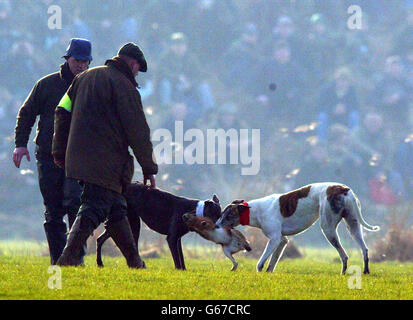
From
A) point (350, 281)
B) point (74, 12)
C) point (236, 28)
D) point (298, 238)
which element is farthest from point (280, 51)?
point (350, 281)

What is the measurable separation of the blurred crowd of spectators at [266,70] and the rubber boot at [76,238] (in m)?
27.0

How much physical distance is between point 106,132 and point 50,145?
1686mm

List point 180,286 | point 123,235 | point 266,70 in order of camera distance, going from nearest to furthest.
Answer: point 180,286, point 123,235, point 266,70

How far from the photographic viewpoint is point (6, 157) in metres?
35.6

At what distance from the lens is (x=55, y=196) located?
10.0m

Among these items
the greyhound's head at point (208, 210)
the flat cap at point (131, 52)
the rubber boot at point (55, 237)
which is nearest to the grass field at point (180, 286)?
the rubber boot at point (55, 237)

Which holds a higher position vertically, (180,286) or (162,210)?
(162,210)

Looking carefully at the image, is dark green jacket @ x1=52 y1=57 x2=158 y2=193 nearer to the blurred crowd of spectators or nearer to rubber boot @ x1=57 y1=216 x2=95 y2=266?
rubber boot @ x1=57 y1=216 x2=95 y2=266

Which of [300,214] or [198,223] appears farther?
[300,214]

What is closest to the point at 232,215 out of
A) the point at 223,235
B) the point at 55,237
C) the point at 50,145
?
the point at 223,235

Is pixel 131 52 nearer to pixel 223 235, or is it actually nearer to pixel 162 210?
pixel 162 210

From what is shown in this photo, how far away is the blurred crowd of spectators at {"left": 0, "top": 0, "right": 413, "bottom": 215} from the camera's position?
127 feet

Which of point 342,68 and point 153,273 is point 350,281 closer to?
point 153,273
